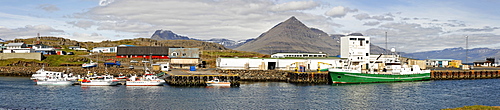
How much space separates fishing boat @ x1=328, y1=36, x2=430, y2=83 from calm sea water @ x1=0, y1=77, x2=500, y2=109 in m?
9.36

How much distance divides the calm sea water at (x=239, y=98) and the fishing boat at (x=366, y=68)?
936cm

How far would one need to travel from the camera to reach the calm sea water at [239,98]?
50469mm

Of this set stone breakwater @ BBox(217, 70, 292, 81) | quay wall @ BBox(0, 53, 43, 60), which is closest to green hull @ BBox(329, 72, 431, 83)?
stone breakwater @ BBox(217, 70, 292, 81)

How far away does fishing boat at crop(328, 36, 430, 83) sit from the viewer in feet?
268

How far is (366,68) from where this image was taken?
318 feet

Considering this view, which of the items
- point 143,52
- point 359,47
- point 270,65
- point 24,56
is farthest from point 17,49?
point 359,47

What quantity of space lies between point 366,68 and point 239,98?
160ft

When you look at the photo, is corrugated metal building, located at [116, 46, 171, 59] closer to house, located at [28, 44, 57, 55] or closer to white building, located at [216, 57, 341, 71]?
house, located at [28, 44, 57, 55]

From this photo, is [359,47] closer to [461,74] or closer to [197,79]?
[461,74]

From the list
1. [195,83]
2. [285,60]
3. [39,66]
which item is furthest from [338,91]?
[39,66]

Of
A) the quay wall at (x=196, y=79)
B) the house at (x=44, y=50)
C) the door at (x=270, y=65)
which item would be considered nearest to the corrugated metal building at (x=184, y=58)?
the door at (x=270, y=65)

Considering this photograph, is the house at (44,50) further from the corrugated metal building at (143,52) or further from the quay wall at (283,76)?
the quay wall at (283,76)

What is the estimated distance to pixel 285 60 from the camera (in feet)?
325

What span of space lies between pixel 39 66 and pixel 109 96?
64353 millimetres
